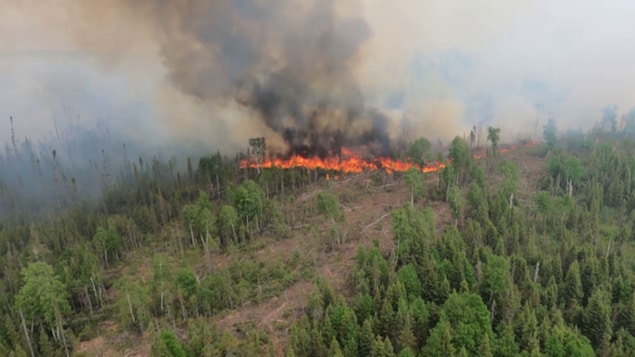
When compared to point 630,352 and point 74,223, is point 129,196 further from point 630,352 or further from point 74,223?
point 630,352

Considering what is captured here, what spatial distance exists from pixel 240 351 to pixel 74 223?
114 metres

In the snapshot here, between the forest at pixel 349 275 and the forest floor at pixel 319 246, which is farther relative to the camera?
the forest floor at pixel 319 246

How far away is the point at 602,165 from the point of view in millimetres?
181500

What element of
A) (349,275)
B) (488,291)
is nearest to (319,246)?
(349,275)

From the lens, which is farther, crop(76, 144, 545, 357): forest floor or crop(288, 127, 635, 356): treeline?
crop(76, 144, 545, 357): forest floor

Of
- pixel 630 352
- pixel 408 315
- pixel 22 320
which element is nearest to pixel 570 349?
pixel 630 352

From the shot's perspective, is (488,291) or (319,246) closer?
(488,291)

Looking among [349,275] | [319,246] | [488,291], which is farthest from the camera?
[319,246]

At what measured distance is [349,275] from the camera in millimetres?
107125

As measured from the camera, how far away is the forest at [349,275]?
3167 inches

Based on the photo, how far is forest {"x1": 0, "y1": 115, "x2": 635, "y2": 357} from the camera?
80438mm

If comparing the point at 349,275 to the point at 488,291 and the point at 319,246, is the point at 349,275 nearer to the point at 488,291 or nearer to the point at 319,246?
the point at 319,246

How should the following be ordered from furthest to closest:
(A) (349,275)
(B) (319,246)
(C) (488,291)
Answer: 1. (B) (319,246)
2. (A) (349,275)
3. (C) (488,291)

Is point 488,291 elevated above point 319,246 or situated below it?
below
